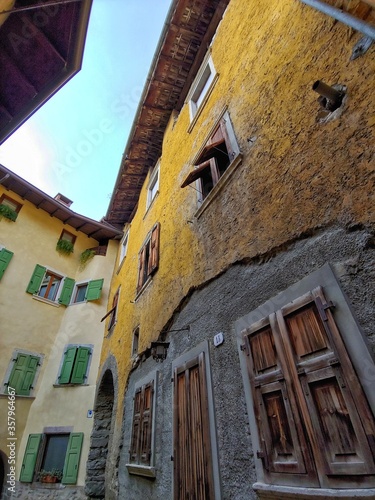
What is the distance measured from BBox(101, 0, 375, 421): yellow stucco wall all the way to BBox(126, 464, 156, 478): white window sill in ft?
6.20

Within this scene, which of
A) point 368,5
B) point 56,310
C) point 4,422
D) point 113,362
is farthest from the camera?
point 56,310

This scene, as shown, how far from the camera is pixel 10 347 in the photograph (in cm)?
960

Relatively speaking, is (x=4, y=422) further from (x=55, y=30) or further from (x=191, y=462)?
(x=55, y=30)

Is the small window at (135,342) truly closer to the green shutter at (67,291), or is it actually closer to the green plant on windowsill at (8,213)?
the green shutter at (67,291)

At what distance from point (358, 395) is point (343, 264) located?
2.83 feet

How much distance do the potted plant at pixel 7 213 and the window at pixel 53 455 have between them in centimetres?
816

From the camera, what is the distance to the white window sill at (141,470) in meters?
3.79

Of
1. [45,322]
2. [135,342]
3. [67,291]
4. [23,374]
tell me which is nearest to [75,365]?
[23,374]

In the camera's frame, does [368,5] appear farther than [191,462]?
No

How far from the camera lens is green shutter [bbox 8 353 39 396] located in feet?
30.4

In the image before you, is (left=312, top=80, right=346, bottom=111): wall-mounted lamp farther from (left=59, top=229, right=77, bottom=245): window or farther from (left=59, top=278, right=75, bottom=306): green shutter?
(left=59, top=229, right=77, bottom=245): window

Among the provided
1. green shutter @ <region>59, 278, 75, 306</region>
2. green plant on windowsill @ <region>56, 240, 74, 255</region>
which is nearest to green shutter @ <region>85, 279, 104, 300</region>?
green shutter @ <region>59, 278, 75, 306</region>

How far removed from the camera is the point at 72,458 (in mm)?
8305

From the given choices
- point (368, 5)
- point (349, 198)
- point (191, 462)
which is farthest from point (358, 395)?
point (368, 5)
